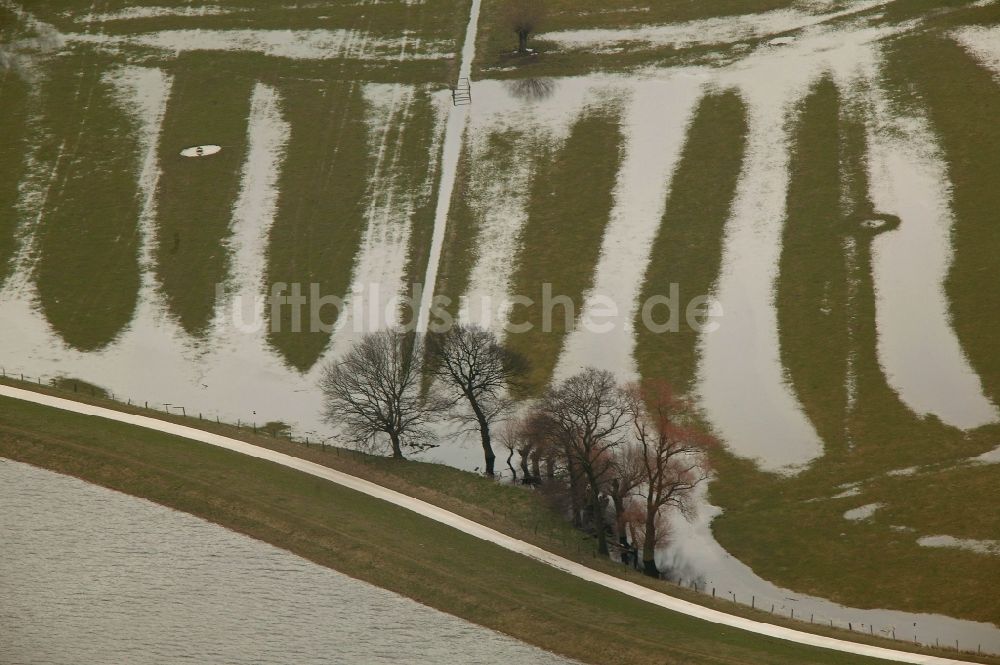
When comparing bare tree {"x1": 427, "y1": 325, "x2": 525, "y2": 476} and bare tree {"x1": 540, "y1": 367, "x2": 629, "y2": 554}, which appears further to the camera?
bare tree {"x1": 427, "y1": 325, "x2": 525, "y2": 476}

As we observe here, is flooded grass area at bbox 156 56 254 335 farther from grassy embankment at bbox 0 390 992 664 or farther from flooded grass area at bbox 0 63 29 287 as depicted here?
grassy embankment at bbox 0 390 992 664

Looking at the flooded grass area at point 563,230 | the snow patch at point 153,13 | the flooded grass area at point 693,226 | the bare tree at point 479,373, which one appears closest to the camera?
the bare tree at point 479,373

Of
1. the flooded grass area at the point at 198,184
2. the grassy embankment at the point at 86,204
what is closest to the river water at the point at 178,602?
the grassy embankment at the point at 86,204

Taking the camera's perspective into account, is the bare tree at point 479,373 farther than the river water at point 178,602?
Yes

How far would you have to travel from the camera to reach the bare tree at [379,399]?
311 ft

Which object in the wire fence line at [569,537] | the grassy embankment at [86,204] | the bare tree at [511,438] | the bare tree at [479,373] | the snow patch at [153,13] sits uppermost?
the snow patch at [153,13]

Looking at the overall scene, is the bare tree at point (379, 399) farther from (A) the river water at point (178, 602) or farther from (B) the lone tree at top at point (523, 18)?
(B) the lone tree at top at point (523, 18)

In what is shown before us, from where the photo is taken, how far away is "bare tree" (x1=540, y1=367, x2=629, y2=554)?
8675 centimetres

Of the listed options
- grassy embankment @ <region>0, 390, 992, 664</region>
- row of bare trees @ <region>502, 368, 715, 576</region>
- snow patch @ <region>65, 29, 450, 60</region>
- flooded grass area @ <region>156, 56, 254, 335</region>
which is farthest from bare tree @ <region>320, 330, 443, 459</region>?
snow patch @ <region>65, 29, 450, 60</region>

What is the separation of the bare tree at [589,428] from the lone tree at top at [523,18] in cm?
5864

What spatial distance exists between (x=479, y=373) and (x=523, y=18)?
2321 inches

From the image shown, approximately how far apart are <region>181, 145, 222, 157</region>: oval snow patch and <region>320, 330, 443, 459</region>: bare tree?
38.1 meters

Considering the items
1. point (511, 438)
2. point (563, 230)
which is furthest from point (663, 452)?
point (563, 230)

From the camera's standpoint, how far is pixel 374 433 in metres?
95.1
